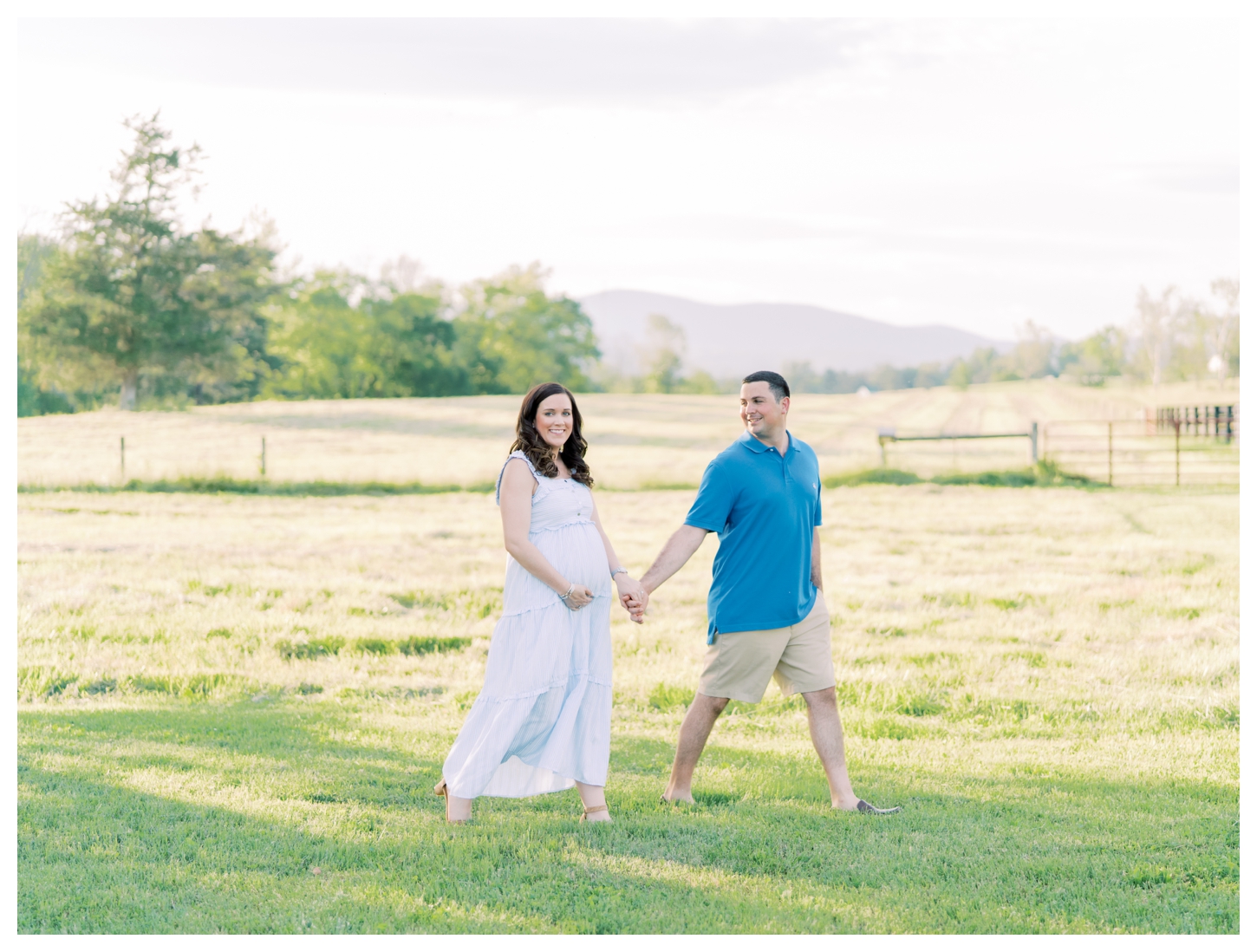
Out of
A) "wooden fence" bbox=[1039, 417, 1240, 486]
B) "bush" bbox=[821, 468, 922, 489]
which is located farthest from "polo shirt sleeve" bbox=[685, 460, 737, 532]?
"wooden fence" bbox=[1039, 417, 1240, 486]

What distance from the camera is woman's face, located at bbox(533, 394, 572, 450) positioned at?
17.0ft

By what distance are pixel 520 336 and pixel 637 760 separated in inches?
2434

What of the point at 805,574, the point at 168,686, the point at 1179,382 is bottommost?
the point at 168,686

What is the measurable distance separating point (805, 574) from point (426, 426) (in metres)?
43.2

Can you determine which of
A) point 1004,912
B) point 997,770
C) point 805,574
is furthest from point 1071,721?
point 1004,912

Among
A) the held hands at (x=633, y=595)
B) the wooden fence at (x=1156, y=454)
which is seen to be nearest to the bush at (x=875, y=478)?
the wooden fence at (x=1156, y=454)

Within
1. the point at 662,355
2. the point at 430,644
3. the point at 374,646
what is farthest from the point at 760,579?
the point at 662,355

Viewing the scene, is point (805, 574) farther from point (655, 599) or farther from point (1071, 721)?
point (655, 599)

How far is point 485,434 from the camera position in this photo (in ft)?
150

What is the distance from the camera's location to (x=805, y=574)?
219 inches

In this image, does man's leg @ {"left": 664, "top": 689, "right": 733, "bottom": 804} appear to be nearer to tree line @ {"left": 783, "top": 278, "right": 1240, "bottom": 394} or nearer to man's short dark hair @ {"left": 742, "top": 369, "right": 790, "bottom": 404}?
man's short dark hair @ {"left": 742, "top": 369, "right": 790, "bottom": 404}

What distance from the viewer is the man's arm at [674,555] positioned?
5.39m

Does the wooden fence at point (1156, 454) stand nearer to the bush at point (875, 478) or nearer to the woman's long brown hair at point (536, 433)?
the bush at point (875, 478)
